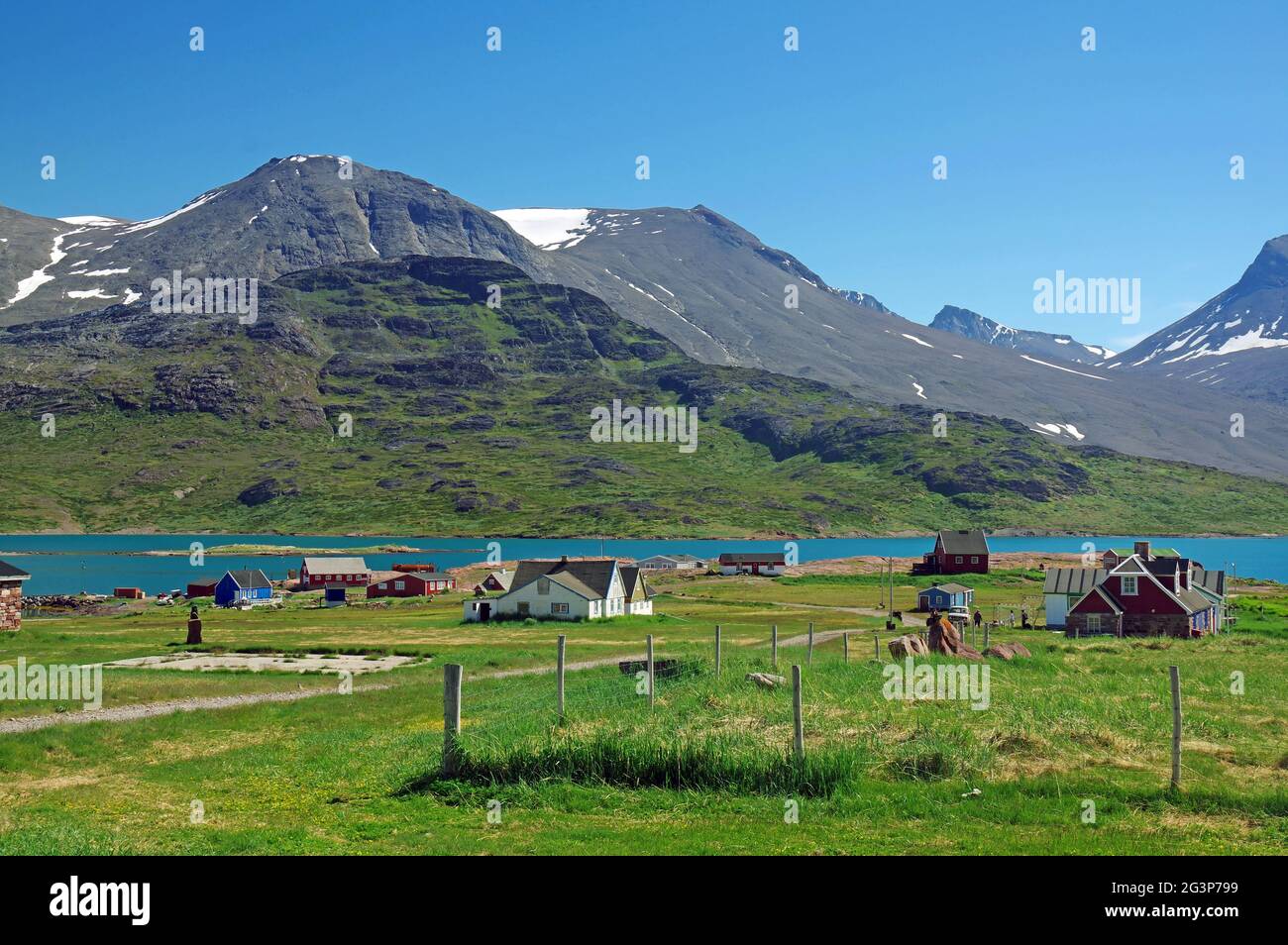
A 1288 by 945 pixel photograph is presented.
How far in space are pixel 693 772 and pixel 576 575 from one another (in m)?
72.3

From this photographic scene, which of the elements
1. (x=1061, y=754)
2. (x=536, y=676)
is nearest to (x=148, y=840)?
(x=1061, y=754)

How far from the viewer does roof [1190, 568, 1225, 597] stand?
269 feet

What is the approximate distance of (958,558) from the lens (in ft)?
480

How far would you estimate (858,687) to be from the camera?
97.9 feet

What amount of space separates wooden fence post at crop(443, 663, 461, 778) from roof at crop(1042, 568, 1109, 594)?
61135mm

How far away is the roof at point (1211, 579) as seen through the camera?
82125 millimetres

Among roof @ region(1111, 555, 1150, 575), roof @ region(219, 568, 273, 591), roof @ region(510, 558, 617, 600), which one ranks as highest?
roof @ region(1111, 555, 1150, 575)

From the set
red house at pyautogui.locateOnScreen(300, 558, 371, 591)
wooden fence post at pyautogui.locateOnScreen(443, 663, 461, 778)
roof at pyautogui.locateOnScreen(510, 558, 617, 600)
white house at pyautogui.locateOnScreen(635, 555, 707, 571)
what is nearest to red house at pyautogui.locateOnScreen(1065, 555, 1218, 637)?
roof at pyautogui.locateOnScreen(510, 558, 617, 600)

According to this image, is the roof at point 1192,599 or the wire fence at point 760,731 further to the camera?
the roof at point 1192,599

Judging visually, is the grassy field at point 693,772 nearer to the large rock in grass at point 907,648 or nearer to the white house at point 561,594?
the large rock in grass at point 907,648

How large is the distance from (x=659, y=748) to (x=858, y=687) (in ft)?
34.7

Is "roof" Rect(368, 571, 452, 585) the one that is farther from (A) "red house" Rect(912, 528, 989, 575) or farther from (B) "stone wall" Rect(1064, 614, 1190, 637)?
(B) "stone wall" Rect(1064, 614, 1190, 637)

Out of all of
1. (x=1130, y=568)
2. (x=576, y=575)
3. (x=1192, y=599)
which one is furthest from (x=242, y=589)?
(x=1192, y=599)

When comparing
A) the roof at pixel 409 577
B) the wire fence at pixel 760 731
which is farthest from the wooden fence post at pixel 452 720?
the roof at pixel 409 577
